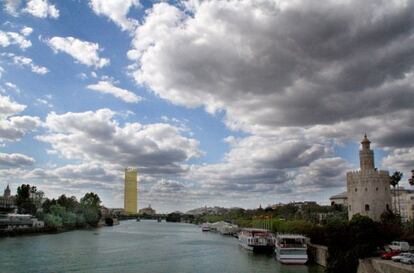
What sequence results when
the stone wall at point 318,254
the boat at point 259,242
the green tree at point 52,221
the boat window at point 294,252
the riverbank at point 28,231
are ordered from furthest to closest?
the green tree at point 52,221 → the riverbank at point 28,231 → the boat at point 259,242 → the boat window at point 294,252 → the stone wall at point 318,254

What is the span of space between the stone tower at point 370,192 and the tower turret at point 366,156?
27 centimetres

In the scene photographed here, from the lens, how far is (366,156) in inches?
3004

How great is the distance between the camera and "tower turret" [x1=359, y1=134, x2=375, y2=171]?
75500 millimetres

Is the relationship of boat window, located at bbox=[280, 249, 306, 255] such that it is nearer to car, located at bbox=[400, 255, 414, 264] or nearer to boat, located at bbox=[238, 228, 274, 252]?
boat, located at bbox=[238, 228, 274, 252]

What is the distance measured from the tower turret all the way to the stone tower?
266 mm

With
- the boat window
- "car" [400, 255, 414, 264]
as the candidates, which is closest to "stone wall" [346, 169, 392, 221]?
the boat window

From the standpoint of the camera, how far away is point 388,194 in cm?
7344

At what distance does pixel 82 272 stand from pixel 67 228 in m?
121

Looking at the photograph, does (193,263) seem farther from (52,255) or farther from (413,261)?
(413,261)

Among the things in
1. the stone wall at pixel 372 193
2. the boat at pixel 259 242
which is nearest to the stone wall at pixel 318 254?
the stone wall at pixel 372 193

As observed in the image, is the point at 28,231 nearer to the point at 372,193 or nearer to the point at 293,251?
the point at 293,251

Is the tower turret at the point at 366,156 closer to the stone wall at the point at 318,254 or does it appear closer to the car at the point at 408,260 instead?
the stone wall at the point at 318,254

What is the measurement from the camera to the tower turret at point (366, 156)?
248 ft

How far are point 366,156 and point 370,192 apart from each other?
23.1 ft
